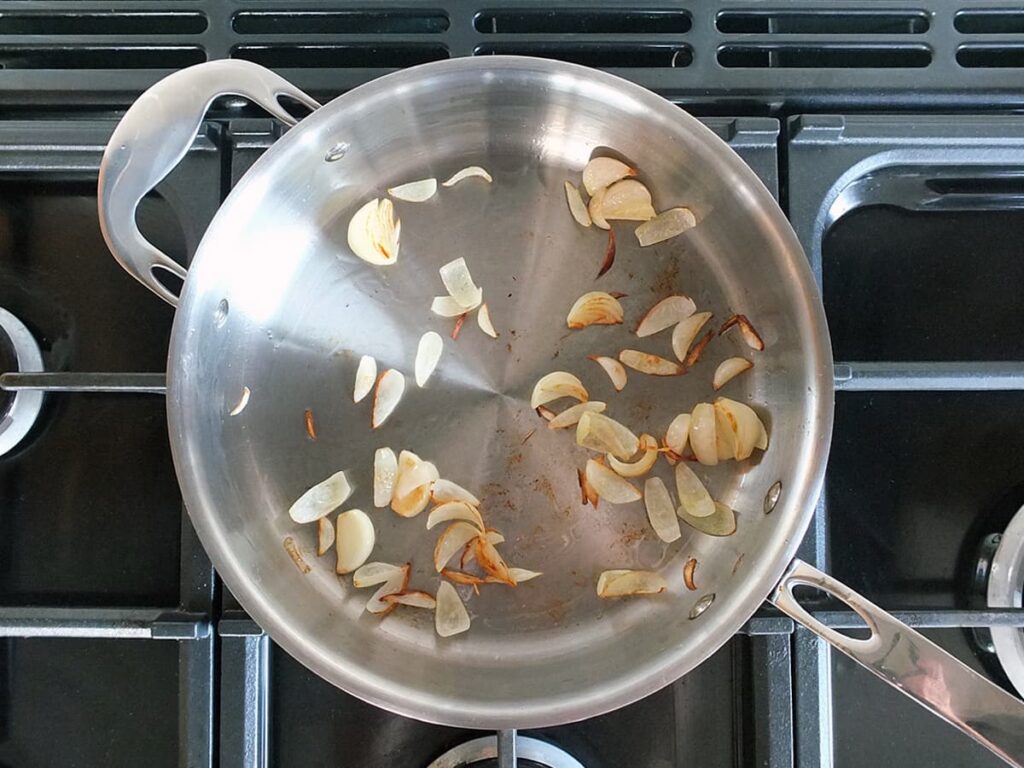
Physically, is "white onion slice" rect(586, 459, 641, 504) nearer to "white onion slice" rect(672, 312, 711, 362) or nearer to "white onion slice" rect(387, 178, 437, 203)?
→ "white onion slice" rect(672, 312, 711, 362)

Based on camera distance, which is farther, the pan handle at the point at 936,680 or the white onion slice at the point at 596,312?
the white onion slice at the point at 596,312

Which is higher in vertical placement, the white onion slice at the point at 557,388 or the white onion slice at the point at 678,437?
the white onion slice at the point at 557,388

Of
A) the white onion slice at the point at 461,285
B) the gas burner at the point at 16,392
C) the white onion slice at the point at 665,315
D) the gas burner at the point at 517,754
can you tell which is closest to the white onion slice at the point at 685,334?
the white onion slice at the point at 665,315

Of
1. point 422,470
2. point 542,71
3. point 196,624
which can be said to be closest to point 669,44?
point 542,71

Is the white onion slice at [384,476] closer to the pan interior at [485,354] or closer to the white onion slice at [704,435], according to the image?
the pan interior at [485,354]

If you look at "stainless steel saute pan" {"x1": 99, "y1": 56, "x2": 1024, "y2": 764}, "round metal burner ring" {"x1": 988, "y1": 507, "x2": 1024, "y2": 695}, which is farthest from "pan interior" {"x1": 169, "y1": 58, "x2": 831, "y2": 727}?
"round metal burner ring" {"x1": 988, "y1": 507, "x2": 1024, "y2": 695}

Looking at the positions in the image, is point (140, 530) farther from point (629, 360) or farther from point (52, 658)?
point (629, 360)
